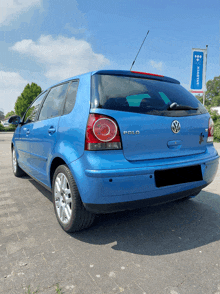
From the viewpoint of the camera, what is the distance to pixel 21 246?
7.64 ft

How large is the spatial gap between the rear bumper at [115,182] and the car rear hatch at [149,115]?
120 millimetres

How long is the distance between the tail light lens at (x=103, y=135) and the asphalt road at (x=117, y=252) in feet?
3.30

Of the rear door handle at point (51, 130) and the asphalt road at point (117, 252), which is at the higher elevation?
the rear door handle at point (51, 130)

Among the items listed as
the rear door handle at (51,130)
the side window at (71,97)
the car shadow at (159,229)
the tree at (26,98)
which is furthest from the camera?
the tree at (26,98)

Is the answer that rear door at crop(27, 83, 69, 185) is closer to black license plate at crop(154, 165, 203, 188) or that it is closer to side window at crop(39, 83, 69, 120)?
side window at crop(39, 83, 69, 120)

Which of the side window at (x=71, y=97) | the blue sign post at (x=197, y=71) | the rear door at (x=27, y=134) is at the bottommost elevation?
the rear door at (x=27, y=134)

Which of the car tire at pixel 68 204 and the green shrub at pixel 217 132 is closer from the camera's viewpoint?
the car tire at pixel 68 204

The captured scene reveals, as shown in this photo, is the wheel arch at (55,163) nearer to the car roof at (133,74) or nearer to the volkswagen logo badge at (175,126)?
the car roof at (133,74)

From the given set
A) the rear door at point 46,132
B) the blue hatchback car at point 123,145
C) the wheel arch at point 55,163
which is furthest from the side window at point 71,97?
the wheel arch at point 55,163

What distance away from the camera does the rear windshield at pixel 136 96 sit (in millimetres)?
2205

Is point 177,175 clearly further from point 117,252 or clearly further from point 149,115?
point 117,252

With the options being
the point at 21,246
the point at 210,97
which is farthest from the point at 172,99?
the point at 210,97

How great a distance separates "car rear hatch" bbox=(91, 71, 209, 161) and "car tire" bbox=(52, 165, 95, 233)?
26.3 inches

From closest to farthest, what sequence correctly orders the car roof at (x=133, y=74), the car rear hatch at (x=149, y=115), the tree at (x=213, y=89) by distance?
the car rear hatch at (x=149, y=115)
the car roof at (x=133, y=74)
the tree at (x=213, y=89)
